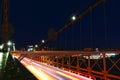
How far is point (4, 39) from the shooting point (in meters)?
71.9

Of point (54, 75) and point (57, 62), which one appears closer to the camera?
point (54, 75)

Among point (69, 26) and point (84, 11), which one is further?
point (69, 26)

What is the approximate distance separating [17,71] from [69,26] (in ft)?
308

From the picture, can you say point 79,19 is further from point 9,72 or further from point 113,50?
point 9,72

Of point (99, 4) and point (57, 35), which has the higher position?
point (99, 4)

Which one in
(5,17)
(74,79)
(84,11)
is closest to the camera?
(74,79)

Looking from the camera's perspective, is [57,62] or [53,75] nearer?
[53,75]

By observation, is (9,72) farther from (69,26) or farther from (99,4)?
(69,26)

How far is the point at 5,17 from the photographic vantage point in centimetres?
8694

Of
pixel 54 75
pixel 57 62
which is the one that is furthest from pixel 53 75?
pixel 57 62

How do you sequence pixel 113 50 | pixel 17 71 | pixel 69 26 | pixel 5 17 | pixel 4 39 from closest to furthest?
pixel 17 71 < pixel 113 50 < pixel 4 39 < pixel 5 17 < pixel 69 26

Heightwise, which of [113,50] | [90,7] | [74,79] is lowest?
[74,79]

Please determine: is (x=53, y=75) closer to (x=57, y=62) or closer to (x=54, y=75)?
(x=54, y=75)

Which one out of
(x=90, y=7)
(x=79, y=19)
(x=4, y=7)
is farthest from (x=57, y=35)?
(x=4, y=7)
